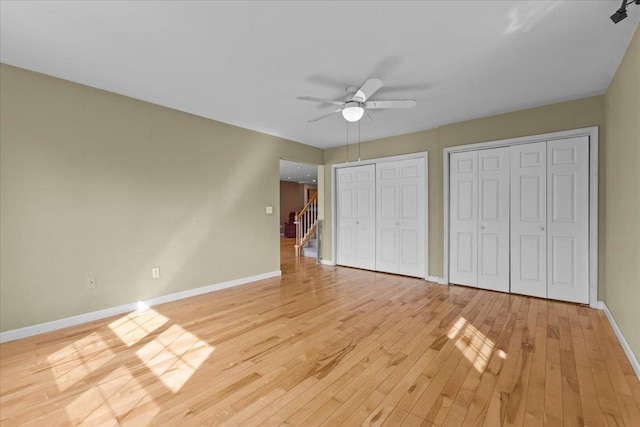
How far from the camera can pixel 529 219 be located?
396cm

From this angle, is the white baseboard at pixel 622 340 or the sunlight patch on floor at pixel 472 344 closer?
the white baseboard at pixel 622 340

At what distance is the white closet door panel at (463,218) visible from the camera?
4438mm

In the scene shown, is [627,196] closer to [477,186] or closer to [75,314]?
[477,186]

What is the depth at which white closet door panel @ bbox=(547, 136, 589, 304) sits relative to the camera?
360 cm

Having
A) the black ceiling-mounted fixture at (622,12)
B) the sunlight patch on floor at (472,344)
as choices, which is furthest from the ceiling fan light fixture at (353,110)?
the sunlight patch on floor at (472,344)

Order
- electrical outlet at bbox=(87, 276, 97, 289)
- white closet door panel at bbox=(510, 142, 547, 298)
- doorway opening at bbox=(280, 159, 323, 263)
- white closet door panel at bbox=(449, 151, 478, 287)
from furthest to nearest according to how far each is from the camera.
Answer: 1. doorway opening at bbox=(280, 159, 323, 263)
2. white closet door panel at bbox=(449, 151, 478, 287)
3. white closet door panel at bbox=(510, 142, 547, 298)
4. electrical outlet at bbox=(87, 276, 97, 289)

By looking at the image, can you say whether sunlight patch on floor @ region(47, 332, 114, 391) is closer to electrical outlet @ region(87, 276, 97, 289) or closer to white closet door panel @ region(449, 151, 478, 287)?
electrical outlet @ region(87, 276, 97, 289)

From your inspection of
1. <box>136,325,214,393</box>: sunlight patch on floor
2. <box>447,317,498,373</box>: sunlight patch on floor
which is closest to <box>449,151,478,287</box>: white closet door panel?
→ <box>447,317,498,373</box>: sunlight patch on floor

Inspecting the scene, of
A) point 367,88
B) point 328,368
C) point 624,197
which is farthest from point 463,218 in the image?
point 328,368

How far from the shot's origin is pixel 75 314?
3117 mm

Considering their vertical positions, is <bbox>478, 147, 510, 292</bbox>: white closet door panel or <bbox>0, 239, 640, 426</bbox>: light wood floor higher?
<bbox>478, 147, 510, 292</bbox>: white closet door panel

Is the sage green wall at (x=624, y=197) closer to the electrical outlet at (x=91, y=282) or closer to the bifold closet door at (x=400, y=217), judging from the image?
the bifold closet door at (x=400, y=217)

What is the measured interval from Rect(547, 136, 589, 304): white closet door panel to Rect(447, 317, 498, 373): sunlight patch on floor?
1.74 metres

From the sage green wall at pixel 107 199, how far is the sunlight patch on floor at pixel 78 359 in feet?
2.27
